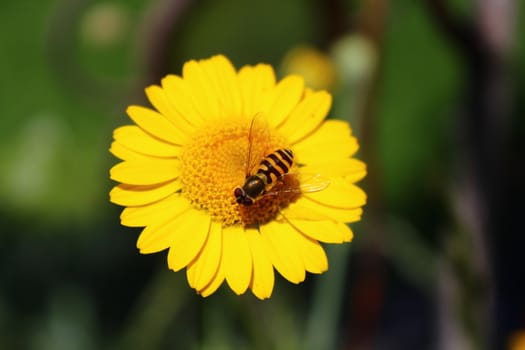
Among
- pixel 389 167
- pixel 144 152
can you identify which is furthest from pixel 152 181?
pixel 389 167

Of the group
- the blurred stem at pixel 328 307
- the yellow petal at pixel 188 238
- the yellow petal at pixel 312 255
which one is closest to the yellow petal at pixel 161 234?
the yellow petal at pixel 188 238

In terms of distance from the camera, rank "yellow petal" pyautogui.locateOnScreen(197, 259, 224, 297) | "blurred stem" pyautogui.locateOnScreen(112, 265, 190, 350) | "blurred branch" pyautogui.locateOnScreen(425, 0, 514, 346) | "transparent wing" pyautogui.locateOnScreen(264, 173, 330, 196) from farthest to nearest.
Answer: "blurred stem" pyautogui.locateOnScreen(112, 265, 190, 350) → "blurred branch" pyautogui.locateOnScreen(425, 0, 514, 346) → "transparent wing" pyautogui.locateOnScreen(264, 173, 330, 196) → "yellow petal" pyautogui.locateOnScreen(197, 259, 224, 297)

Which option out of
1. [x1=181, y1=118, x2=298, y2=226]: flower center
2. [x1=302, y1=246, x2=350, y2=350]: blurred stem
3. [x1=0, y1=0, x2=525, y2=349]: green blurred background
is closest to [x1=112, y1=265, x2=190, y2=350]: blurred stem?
[x1=0, y1=0, x2=525, y2=349]: green blurred background

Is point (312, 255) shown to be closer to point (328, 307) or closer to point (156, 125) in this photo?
point (156, 125)

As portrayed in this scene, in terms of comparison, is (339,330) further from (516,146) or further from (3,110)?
(3,110)

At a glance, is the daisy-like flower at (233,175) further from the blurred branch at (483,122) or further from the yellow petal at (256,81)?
the blurred branch at (483,122)

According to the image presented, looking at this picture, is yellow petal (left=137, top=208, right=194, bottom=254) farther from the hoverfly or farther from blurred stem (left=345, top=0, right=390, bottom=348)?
blurred stem (left=345, top=0, right=390, bottom=348)
